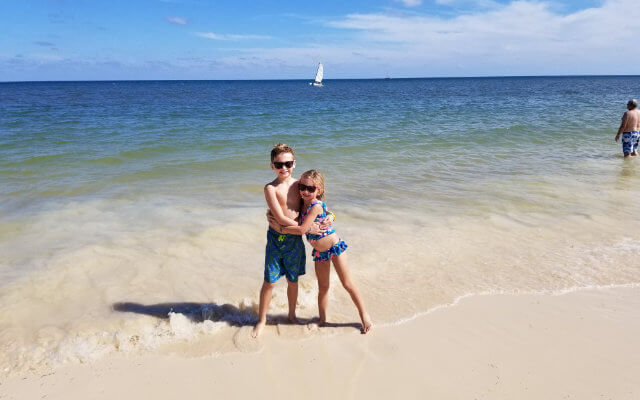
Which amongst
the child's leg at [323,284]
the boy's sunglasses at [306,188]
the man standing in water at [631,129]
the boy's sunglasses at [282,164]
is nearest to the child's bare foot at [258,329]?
the child's leg at [323,284]

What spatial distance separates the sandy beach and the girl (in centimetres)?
25

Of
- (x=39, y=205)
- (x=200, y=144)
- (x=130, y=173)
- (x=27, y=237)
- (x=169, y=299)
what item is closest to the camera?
(x=169, y=299)

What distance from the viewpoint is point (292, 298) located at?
3.73 m

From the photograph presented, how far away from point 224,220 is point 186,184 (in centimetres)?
291

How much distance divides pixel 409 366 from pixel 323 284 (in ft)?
3.17

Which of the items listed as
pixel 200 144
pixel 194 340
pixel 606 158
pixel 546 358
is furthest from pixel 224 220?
pixel 606 158

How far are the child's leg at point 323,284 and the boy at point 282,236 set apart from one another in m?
0.15

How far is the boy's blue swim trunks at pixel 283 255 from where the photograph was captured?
3.44m

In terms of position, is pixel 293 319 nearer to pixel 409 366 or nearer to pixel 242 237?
pixel 409 366

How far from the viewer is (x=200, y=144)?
13922mm

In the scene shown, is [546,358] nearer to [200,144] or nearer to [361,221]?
[361,221]

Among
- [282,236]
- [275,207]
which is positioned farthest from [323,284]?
[275,207]

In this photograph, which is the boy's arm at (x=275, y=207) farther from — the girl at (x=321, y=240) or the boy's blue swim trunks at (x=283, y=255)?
the boy's blue swim trunks at (x=283, y=255)

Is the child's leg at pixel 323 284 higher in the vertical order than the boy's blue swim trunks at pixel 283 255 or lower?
lower
